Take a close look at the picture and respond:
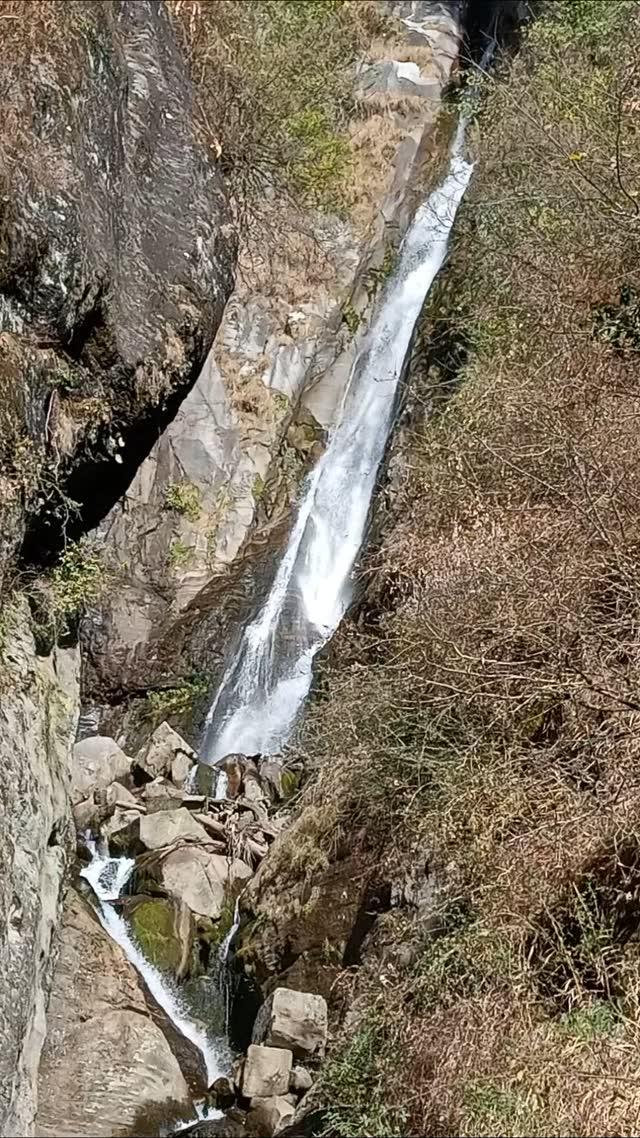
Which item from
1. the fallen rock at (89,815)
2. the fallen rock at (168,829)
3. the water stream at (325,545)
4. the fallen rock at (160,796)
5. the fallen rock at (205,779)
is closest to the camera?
the fallen rock at (168,829)

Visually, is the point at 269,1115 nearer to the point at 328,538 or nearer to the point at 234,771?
the point at 234,771

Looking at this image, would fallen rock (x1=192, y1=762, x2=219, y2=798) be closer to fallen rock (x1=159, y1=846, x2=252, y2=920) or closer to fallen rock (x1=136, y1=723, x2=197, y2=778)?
fallen rock (x1=136, y1=723, x2=197, y2=778)

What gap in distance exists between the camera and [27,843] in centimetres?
584

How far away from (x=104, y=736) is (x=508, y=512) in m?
4.37

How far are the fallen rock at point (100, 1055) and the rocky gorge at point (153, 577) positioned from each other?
0.01 metres

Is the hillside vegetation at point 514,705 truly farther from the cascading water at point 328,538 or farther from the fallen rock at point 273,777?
the cascading water at point 328,538

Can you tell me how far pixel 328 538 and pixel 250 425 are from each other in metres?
1.56

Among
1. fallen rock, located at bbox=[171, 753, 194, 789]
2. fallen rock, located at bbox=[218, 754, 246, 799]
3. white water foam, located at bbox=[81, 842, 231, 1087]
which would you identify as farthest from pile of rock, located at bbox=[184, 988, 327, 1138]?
fallen rock, located at bbox=[171, 753, 194, 789]

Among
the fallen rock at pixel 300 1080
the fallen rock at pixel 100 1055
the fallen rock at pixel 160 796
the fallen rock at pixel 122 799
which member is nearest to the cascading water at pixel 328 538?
the fallen rock at pixel 160 796

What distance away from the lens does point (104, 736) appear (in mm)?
8867

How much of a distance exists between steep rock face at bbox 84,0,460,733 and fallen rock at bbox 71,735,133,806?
0.63 meters

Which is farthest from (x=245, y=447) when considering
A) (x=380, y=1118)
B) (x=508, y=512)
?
(x=380, y=1118)

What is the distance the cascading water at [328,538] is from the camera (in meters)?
8.95

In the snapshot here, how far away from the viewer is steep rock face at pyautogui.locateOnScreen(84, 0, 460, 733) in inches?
366
